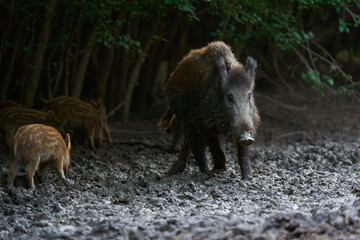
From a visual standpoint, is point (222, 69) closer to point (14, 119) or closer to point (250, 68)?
point (250, 68)

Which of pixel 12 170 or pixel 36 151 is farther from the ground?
pixel 36 151

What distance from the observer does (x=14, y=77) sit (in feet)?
31.0

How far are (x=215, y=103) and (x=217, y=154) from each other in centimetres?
61

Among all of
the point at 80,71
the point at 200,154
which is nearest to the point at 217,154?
the point at 200,154

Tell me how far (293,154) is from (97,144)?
9.00 ft

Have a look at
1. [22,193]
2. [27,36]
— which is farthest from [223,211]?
[27,36]

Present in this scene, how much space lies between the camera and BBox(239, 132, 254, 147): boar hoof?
5.44 m

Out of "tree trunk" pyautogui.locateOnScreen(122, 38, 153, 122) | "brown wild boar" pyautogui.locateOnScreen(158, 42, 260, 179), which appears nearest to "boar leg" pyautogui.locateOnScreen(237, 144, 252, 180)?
"brown wild boar" pyautogui.locateOnScreen(158, 42, 260, 179)

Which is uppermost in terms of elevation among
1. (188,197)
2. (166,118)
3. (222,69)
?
(222,69)

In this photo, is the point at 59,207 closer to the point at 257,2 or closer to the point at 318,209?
the point at 318,209

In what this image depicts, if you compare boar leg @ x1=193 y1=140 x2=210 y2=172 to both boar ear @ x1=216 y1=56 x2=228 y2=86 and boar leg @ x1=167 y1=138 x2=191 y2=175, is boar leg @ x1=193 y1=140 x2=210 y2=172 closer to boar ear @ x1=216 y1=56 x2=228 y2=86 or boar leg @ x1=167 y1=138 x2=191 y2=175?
boar leg @ x1=167 y1=138 x2=191 y2=175

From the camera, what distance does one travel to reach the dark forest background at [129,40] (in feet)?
24.9

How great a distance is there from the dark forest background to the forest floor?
4.31 ft

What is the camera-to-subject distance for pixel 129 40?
800 centimetres
